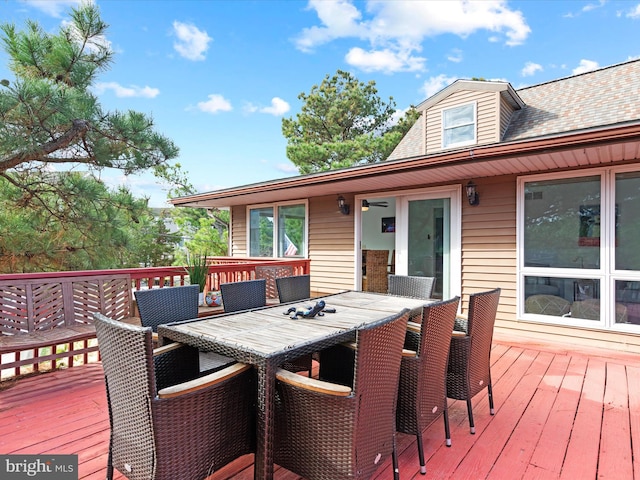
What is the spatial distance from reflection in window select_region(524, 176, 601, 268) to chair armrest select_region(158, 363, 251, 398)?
13.7ft

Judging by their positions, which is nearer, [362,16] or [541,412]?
[541,412]

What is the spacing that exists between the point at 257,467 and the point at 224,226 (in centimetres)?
1615

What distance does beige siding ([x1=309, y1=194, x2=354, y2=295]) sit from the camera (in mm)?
6438

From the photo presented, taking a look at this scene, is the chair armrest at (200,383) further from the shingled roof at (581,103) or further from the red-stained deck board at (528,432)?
the shingled roof at (581,103)

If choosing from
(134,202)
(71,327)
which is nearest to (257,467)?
(71,327)

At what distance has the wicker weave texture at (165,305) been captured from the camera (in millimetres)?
2539

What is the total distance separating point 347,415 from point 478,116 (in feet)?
21.6

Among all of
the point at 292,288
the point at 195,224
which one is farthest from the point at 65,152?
the point at 195,224

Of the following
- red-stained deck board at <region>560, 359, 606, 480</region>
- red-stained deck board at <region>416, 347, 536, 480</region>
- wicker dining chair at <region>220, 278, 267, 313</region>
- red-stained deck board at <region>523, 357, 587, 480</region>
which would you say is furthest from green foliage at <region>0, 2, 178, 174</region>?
red-stained deck board at <region>560, 359, 606, 480</region>

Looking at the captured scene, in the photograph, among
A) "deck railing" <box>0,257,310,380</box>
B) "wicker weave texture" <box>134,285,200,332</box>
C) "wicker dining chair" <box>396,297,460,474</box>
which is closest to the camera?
"wicker dining chair" <box>396,297,460,474</box>

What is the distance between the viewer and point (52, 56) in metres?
5.56

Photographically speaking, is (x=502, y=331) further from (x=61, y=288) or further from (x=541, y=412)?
(x=61, y=288)

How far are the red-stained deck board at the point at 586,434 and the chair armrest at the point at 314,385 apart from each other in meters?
1.43

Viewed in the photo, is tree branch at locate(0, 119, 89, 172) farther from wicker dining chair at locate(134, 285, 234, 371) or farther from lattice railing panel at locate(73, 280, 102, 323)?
wicker dining chair at locate(134, 285, 234, 371)
